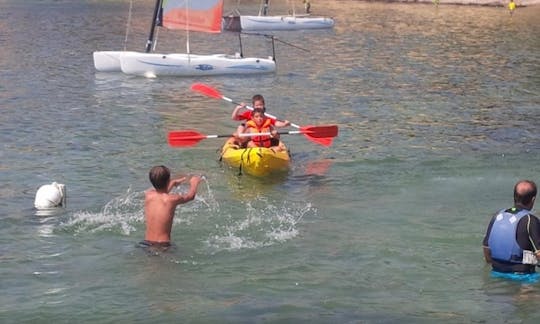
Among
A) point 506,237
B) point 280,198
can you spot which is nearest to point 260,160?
point 280,198

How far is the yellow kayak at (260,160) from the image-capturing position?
16688mm

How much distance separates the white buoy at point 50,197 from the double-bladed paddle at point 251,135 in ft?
10.5

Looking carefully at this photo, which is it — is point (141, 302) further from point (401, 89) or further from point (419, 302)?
point (401, 89)

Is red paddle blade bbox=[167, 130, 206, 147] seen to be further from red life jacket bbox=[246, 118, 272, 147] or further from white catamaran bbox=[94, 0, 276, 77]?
white catamaran bbox=[94, 0, 276, 77]

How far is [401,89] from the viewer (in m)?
29.2

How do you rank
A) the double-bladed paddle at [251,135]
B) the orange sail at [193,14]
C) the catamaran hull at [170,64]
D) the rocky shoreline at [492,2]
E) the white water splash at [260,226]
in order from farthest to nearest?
the rocky shoreline at [492,2] → the orange sail at [193,14] → the catamaran hull at [170,64] → the double-bladed paddle at [251,135] → the white water splash at [260,226]

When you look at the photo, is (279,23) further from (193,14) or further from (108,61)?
(108,61)

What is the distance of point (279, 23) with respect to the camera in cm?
4862

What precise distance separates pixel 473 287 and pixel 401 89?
60.0 feet

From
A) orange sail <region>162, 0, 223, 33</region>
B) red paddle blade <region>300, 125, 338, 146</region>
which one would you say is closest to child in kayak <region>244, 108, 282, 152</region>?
red paddle blade <region>300, 125, 338, 146</region>

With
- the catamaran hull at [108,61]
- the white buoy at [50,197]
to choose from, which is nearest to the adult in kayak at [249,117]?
the white buoy at [50,197]

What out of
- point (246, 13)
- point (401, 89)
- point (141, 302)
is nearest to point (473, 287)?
point (141, 302)

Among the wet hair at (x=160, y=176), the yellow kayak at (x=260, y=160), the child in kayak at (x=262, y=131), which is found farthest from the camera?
the child in kayak at (x=262, y=131)

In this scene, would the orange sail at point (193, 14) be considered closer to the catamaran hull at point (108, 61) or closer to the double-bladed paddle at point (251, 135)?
the catamaran hull at point (108, 61)
